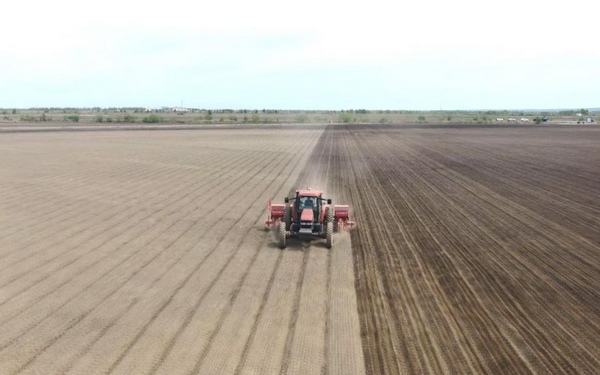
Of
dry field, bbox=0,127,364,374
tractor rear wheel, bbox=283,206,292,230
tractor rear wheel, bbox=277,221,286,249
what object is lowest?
dry field, bbox=0,127,364,374

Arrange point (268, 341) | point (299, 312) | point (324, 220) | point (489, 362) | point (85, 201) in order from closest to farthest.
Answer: point (489, 362)
point (268, 341)
point (299, 312)
point (324, 220)
point (85, 201)

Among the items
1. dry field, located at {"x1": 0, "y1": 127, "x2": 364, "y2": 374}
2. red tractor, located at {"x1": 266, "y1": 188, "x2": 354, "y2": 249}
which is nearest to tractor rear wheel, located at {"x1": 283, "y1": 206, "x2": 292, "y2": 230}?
red tractor, located at {"x1": 266, "y1": 188, "x2": 354, "y2": 249}

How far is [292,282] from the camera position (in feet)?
41.2

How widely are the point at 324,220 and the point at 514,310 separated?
6.95m

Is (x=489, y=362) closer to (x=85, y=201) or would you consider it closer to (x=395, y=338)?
(x=395, y=338)

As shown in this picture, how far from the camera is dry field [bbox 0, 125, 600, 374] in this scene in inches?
353

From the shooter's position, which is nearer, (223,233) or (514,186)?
(223,233)

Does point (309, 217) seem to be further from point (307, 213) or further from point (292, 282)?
point (292, 282)

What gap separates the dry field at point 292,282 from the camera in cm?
897

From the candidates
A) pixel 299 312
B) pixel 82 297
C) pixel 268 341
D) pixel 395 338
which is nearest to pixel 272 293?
pixel 299 312

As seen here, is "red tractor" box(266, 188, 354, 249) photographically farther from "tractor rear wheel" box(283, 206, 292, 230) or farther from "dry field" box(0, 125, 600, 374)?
"dry field" box(0, 125, 600, 374)

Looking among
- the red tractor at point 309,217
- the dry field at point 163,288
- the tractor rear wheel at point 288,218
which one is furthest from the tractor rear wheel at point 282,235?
the tractor rear wheel at point 288,218

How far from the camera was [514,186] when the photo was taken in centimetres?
2736

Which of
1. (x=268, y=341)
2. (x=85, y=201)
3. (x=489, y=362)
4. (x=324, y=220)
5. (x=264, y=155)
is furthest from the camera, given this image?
(x=264, y=155)
